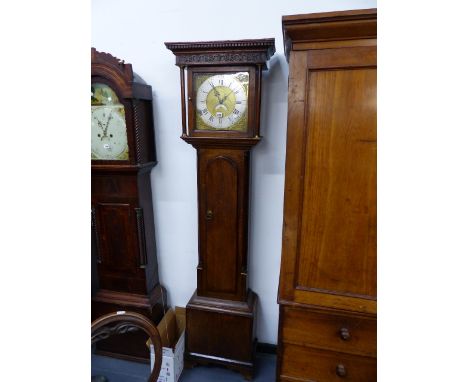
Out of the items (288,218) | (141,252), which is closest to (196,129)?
(288,218)

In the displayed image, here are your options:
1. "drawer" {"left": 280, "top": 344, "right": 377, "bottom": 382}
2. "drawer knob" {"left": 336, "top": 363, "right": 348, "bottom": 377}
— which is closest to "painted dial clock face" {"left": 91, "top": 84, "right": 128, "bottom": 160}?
"drawer" {"left": 280, "top": 344, "right": 377, "bottom": 382}

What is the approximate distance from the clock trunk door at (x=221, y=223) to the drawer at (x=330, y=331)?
485 millimetres

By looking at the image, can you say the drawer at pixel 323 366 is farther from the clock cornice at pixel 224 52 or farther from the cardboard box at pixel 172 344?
the clock cornice at pixel 224 52

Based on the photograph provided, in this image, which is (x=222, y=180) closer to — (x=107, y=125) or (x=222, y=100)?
(x=222, y=100)

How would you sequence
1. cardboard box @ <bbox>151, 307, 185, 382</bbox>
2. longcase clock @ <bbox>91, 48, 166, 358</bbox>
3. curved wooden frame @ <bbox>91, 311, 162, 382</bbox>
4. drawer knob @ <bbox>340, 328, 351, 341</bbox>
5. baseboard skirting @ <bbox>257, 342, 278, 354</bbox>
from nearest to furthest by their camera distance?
curved wooden frame @ <bbox>91, 311, 162, 382</bbox> → drawer knob @ <bbox>340, 328, 351, 341</bbox> → longcase clock @ <bbox>91, 48, 166, 358</bbox> → cardboard box @ <bbox>151, 307, 185, 382</bbox> → baseboard skirting @ <bbox>257, 342, 278, 354</bbox>

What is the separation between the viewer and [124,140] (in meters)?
1.59

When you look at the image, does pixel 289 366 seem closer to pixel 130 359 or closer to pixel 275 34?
pixel 130 359

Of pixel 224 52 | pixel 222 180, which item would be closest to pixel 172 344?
pixel 222 180

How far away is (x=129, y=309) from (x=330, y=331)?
1.20 metres

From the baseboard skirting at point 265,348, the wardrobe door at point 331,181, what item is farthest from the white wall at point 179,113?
the wardrobe door at point 331,181

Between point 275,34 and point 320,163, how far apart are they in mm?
861

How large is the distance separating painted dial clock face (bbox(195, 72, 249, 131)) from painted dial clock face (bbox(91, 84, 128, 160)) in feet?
1.42

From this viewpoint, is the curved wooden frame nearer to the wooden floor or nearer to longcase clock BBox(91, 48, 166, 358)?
longcase clock BBox(91, 48, 166, 358)

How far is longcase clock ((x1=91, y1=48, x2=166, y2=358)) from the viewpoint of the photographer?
60.1 inches
